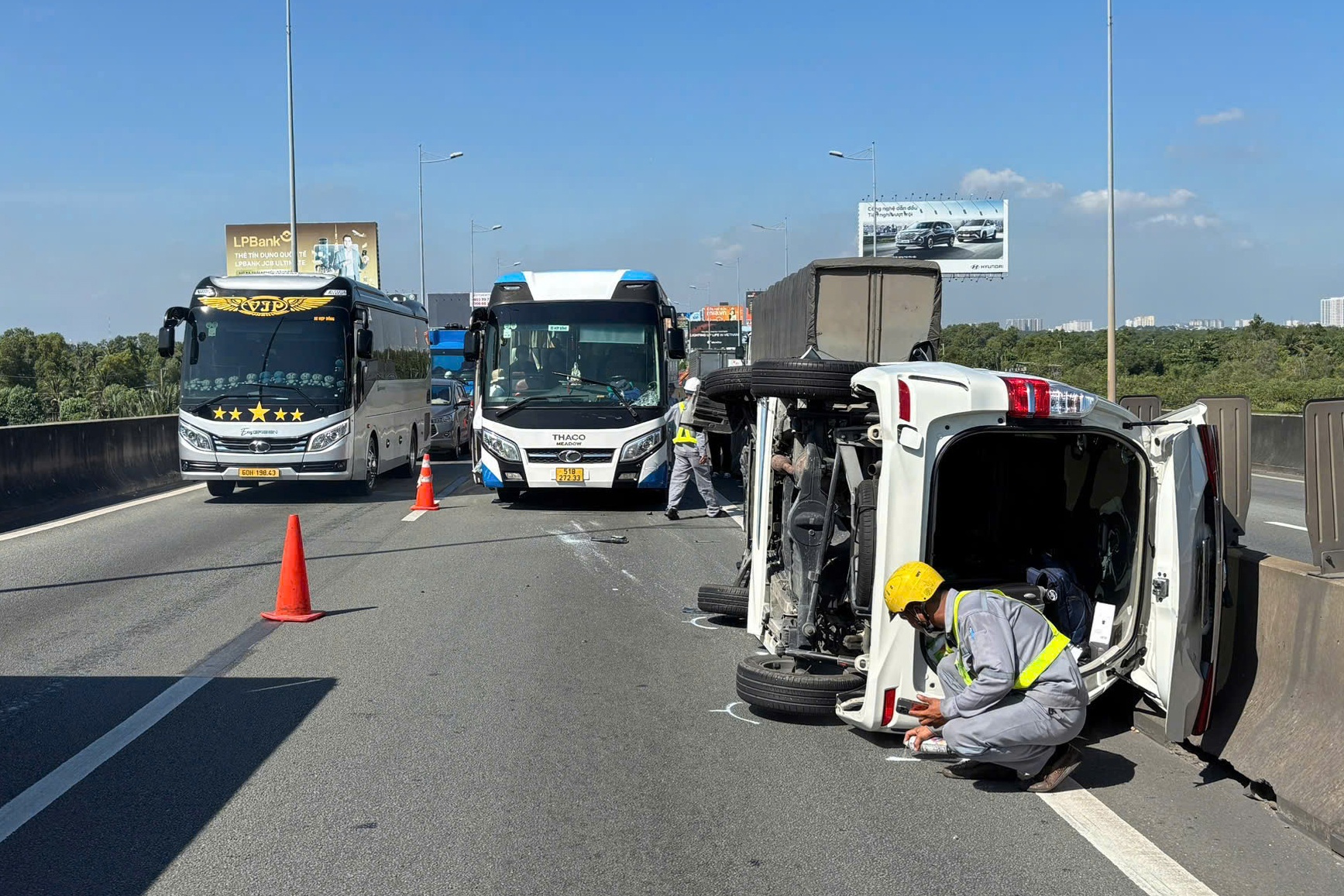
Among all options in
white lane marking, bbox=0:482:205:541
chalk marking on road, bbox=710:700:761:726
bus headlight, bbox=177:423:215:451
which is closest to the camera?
chalk marking on road, bbox=710:700:761:726

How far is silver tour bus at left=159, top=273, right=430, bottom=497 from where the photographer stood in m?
18.0

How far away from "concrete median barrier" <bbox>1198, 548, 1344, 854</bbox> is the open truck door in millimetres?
228

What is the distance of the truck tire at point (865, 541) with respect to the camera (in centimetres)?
579

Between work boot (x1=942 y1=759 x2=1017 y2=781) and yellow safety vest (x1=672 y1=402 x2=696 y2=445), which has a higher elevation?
yellow safety vest (x1=672 y1=402 x2=696 y2=445)

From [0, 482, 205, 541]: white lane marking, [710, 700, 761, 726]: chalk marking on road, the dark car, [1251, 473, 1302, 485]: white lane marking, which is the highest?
the dark car

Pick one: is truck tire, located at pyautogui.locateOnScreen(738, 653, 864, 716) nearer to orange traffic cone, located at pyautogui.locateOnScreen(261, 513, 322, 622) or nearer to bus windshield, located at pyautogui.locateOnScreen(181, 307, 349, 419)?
orange traffic cone, located at pyautogui.locateOnScreen(261, 513, 322, 622)

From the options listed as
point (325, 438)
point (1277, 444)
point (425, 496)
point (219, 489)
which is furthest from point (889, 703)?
point (1277, 444)

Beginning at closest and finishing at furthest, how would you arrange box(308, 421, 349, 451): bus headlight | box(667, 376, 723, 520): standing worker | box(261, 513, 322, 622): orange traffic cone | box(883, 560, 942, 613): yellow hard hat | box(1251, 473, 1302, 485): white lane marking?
box(883, 560, 942, 613): yellow hard hat < box(261, 513, 322, 622): orange traffic cone < box(667, 376, 723, 520): standing worker < box(308, 421, 349, 451): bus headlight < box(1251, 473, 1302, 485): white lane marking

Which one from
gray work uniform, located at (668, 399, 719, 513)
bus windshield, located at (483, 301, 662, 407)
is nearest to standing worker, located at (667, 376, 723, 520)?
gray work uniform, located at (668, 399, 719, 513)

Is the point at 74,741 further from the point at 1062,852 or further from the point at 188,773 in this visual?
the point at 1062,852

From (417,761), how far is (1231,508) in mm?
4333

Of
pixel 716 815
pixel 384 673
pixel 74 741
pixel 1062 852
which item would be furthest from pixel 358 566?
pixel 1062 852

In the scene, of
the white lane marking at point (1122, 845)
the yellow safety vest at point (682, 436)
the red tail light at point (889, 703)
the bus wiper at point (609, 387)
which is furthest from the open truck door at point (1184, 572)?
the bus wiper at point (609, 387)

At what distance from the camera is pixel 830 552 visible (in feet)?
22.5
